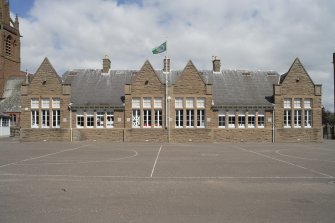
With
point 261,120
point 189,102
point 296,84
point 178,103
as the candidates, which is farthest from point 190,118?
point 296,84

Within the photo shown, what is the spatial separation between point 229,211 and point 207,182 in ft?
11.8

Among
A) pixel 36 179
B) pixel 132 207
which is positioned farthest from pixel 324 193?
pixel 36 179

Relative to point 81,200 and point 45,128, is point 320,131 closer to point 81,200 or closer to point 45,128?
point 45,128

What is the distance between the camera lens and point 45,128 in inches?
1348

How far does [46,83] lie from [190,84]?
14.9 m

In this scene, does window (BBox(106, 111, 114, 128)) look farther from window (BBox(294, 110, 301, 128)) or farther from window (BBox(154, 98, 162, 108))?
Result: window (BBox(294, 110, 301, 128))

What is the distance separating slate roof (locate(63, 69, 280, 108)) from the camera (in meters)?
35.3

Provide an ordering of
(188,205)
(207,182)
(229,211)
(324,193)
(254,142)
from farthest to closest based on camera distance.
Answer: (254,142) → (207,182) → (324,193) → (188,205) → (229,211)

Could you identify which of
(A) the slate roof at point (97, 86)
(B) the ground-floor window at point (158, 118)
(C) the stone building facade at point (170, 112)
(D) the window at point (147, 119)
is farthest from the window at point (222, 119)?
(A) the slate roof at point (97, 86)

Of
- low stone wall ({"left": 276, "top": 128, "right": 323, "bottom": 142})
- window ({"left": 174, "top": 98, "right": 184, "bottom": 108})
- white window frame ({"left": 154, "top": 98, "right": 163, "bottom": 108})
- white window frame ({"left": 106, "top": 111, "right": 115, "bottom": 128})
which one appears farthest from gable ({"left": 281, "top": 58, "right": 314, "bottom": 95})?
white window frame ({"left": 106, "top": 111, "right": 115, "bottom": 128})

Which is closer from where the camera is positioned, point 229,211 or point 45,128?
point 229,211

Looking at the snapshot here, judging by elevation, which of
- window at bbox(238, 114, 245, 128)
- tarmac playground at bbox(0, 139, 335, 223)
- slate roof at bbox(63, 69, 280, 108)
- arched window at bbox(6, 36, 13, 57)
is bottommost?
tarmac playground at bbox(0, 139, 335, 223)

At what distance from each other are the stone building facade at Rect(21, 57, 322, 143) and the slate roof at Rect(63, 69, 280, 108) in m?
0.22

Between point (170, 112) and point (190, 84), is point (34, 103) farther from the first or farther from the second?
point (190, 84)
